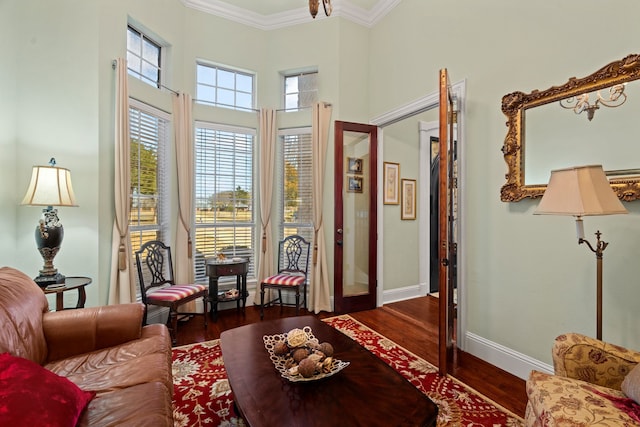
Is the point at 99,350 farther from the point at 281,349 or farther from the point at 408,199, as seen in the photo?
the point at 408,199

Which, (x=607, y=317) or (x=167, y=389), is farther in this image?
(x=607, y=317)

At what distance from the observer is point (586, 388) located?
4.41ft

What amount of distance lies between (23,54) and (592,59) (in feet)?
15.2

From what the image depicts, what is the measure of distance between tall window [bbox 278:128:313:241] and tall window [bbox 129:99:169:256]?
1.50 meters

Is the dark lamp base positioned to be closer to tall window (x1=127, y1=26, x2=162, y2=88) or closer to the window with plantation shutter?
the window with plantation shutter

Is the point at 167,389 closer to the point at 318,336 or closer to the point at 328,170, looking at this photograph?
the point at 318,336

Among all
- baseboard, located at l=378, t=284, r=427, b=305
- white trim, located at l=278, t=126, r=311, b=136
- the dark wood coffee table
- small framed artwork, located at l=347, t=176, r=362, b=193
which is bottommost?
baseboard, located at l=378, t=284, r=427, b=305

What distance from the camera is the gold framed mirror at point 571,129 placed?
1818 mm

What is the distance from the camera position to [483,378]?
93.0 inches

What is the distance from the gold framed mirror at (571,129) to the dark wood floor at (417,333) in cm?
144

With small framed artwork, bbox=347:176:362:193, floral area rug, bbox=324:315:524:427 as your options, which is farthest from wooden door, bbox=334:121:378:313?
floral area rug, bbox=324:315:524:427

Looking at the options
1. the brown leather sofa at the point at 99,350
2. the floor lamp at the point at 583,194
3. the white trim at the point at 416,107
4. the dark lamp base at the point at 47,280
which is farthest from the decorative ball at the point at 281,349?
the white trim at the point at 416,107

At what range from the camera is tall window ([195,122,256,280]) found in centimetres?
397

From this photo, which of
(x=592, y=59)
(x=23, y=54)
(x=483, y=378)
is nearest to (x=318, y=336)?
(x=483, y=378)
